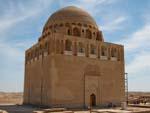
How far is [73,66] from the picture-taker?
79.2 ft

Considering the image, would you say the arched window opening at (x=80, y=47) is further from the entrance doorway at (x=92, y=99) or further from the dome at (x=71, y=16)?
the entrance doorway at (x=92, y=99)

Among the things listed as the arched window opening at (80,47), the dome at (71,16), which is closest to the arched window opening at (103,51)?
the arched window opening at (80,47)

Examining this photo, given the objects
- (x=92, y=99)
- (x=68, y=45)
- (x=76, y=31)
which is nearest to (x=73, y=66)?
(x=68, y=45)

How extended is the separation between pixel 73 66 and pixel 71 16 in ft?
24.4

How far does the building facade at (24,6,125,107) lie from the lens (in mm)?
23188

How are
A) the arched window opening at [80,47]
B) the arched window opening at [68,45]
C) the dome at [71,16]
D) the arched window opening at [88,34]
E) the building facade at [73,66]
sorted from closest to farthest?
the building facade at [73,66], the arched window opening at [68,45], the arched window opening at [80,47], the dome at [71,16], the arched window opening at [88,34]

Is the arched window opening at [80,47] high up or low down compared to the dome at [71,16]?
down

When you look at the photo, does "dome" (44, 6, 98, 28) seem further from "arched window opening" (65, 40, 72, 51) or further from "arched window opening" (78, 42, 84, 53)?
"arched window opening" (65, 40, 72, 51)

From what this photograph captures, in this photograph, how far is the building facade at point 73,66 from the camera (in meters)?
23.2

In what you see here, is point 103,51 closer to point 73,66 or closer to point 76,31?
point 76,31

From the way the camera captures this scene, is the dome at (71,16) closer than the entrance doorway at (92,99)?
No

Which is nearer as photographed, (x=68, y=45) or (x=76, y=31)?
(x=68, y=45)

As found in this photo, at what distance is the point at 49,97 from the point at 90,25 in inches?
451

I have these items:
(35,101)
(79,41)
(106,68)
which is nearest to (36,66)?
(35,101)
